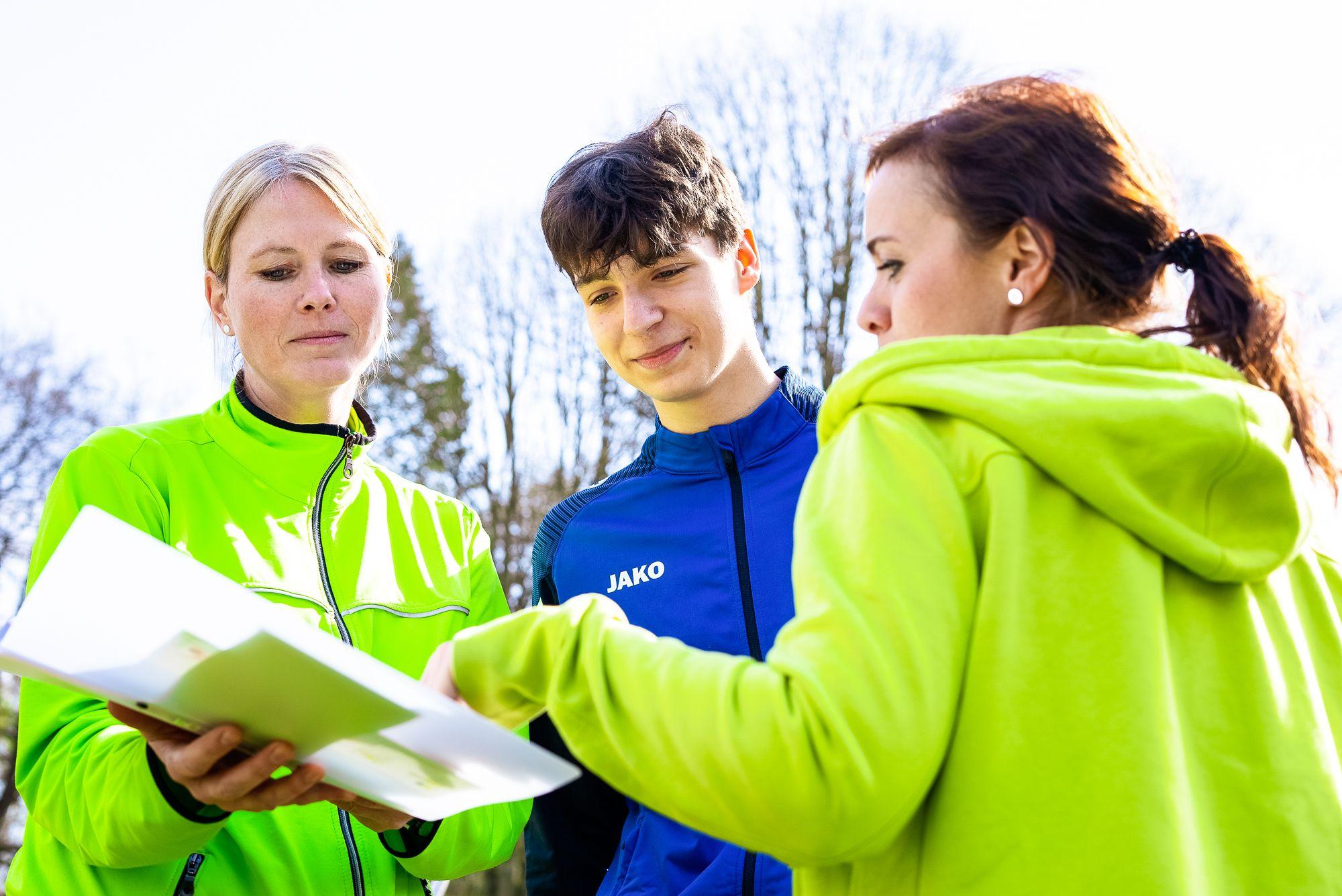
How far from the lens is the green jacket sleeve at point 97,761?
2.20 meters

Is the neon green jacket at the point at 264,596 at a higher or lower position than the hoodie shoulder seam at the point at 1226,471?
lower

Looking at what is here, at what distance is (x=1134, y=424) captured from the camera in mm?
1488

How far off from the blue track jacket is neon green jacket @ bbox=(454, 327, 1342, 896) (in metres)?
1.12

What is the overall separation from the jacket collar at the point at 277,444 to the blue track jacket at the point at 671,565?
0.57m

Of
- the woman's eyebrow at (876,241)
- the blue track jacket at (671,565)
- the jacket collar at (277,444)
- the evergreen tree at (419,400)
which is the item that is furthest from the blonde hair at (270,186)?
the evergreen tree at (419,400)

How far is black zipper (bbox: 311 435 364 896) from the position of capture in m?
2.59

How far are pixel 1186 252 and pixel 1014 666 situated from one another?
0.73 meters

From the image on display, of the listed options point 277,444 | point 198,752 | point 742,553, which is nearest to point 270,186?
point 277,444

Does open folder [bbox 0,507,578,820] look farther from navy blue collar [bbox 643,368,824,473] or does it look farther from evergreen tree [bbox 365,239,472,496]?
evergreen tree [bbox 365,239,472,496]

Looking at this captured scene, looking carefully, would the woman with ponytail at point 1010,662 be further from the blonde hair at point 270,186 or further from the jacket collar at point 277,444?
the blonde hair at point 270,186

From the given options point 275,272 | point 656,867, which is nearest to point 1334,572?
point 656,867

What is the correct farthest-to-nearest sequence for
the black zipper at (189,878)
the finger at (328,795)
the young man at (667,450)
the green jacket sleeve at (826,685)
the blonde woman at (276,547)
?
the young man at (667,450), the black zipper at (189,878), the blonde woman at (276,547), the finger at (328,795), the green jacket sleeve at (826,685)

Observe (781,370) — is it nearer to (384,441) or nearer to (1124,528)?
(1124,528)

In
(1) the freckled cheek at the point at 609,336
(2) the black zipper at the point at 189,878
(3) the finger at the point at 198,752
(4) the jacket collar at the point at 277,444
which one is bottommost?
(2) the black zipper at the point at 189,878
